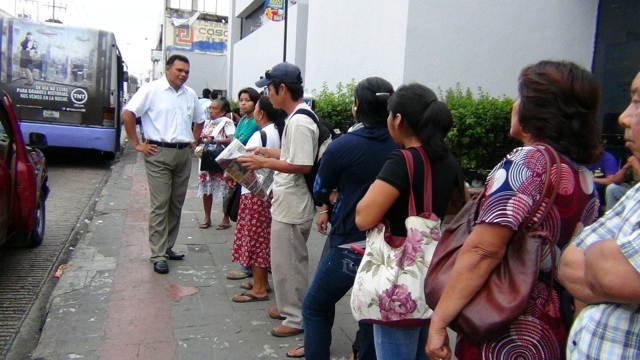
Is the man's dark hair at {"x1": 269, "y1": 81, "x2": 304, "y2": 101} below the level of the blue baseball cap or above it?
below

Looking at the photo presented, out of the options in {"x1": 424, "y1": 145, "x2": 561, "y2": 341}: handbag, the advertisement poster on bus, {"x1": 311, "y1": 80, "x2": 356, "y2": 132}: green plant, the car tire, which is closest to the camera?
{"x1": 424, "y1": 145, "x2": 561, "y2": 341}: handbag

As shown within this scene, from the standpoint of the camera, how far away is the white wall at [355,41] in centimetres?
712

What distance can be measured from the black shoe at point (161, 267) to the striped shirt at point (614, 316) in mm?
4291

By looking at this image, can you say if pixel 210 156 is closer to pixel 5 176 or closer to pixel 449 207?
pixel 5 176

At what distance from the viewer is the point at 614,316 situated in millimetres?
1346

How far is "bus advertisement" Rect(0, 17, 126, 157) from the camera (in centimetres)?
1118

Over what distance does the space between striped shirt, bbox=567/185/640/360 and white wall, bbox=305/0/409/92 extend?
225 inches

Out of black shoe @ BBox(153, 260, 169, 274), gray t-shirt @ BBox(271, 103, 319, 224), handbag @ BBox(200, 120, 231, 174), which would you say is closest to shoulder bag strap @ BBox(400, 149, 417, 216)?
gray t-shirt @ BBox(271, 103, 319, 224)

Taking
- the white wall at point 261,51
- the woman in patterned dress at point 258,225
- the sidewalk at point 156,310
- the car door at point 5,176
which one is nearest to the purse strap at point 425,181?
the sidewalk at point 156,310

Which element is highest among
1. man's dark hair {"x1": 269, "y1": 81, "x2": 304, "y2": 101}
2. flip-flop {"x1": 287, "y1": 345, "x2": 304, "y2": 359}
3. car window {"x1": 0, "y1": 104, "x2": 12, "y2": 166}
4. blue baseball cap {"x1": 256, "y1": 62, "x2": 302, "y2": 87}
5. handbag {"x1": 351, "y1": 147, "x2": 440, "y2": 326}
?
blue baseball cap {"x1": 256, "y1": 62, "x2": 302, "y2": 87}

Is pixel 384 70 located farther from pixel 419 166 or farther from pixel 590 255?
pixel 590 255

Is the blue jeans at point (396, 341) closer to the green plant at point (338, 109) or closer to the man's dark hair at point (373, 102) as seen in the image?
the man's dark hair at point (373, 102)

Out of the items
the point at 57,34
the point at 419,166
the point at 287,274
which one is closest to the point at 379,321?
the point at 419,166

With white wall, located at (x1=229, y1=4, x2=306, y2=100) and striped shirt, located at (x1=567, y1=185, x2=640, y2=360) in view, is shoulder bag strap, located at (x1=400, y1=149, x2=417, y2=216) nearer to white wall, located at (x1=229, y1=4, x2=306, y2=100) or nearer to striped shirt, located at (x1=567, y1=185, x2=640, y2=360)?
striped shirt, located at (x1=567, y1=185, x2=640, y2=360)
